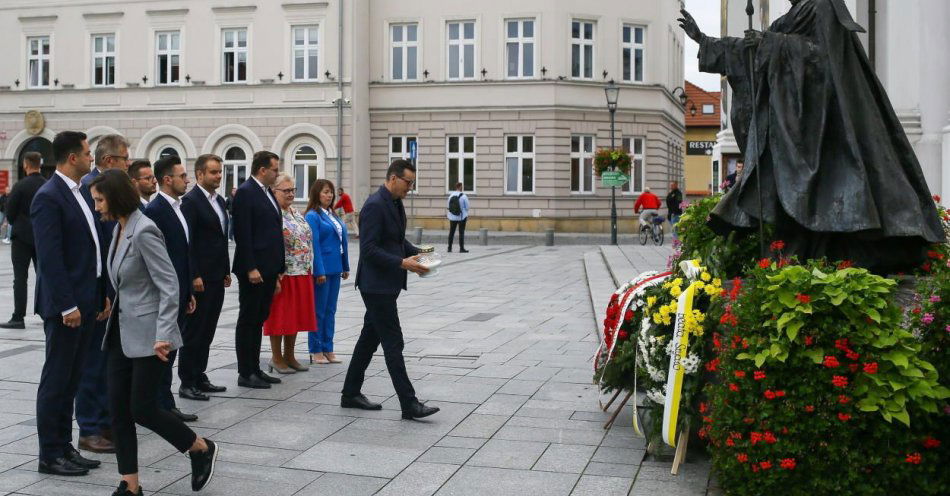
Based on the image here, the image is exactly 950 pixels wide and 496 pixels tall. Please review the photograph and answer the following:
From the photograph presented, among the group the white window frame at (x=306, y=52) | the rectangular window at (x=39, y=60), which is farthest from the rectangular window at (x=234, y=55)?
the rectangular window at (x=39, y=60)

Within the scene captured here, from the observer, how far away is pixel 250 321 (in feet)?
26.9

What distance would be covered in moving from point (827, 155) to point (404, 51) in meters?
34.5

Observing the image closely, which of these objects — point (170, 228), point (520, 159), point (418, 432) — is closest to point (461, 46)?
point (520, 159)

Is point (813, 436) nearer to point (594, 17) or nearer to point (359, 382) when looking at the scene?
point (359, 382)

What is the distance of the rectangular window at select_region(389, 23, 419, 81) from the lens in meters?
38.9

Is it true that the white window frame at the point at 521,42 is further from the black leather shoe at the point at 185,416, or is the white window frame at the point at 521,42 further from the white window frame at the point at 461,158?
the black leather shoe at the point at 185,416

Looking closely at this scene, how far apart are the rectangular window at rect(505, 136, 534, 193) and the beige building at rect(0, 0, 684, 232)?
0.06 metres

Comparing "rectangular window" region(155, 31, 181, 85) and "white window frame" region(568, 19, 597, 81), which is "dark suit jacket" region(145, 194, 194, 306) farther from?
"rectangular window" region(155, 31, 181, 85)

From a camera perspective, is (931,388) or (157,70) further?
(157,70)

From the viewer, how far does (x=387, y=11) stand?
3900cm

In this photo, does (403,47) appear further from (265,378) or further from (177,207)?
(177,207)

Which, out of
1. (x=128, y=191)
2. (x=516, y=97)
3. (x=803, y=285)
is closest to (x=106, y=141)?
(x=128, y=191)

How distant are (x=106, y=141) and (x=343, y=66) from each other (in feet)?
104

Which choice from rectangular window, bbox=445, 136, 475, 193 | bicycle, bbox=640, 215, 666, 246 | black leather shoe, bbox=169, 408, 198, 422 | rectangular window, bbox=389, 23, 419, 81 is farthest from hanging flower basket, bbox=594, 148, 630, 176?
black leather shoe, bbox=169, 408, 198, 422
